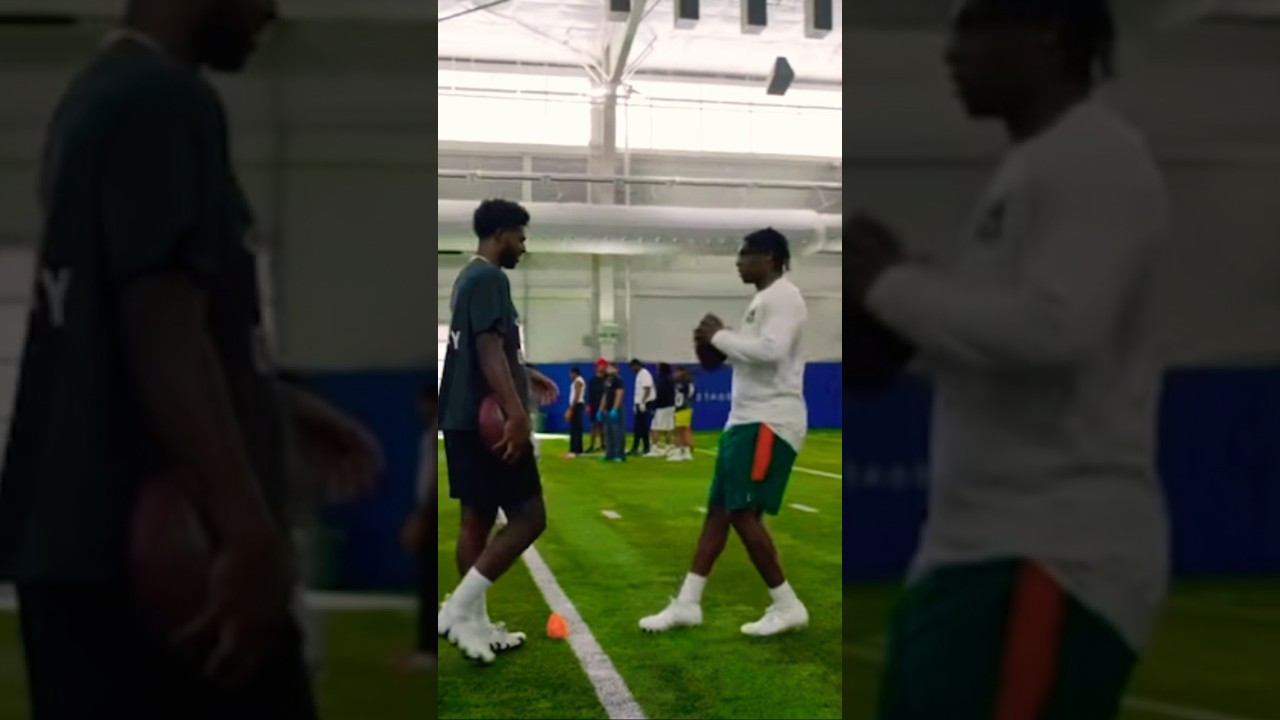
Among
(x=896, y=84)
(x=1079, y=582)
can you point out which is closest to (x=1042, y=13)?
(x=896, y=84)

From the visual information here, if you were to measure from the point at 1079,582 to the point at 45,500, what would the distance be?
0.85 metres

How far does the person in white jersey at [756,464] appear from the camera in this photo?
1.88m

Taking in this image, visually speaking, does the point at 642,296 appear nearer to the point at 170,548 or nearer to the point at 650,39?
the point at 650,39

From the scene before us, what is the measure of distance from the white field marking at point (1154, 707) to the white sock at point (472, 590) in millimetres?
1122

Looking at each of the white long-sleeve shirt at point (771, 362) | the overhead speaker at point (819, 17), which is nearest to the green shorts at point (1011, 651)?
the overhead speaker at point (819, 17)

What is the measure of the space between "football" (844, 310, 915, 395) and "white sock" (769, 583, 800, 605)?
1.23m

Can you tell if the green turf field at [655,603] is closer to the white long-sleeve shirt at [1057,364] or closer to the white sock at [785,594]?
the white sock at [785,594]

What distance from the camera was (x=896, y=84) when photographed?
895 mm

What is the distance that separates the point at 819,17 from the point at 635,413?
4.24 ft

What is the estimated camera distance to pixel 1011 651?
79 centimetres

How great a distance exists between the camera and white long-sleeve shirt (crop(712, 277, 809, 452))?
1.77 m

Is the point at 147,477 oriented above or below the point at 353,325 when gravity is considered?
below

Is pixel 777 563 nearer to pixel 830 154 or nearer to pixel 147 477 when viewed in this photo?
pixel 830 154

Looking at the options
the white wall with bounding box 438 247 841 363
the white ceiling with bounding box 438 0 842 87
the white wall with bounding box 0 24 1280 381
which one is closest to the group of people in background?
the white wall with bounding box 438 247 841 363
